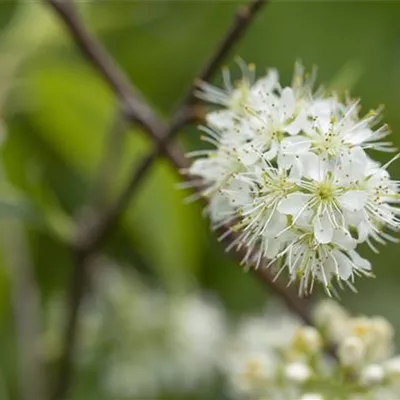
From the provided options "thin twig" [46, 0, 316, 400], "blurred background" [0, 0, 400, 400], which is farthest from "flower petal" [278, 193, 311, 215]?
"blurred background" [0, 0, 400, 400]

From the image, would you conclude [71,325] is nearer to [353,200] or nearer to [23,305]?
[23,305]

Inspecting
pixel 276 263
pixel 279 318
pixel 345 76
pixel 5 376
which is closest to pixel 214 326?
pixel 279 318

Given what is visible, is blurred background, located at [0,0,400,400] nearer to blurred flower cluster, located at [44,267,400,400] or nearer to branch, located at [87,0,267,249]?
blurred flower cluster, located at [44,267,400,400]

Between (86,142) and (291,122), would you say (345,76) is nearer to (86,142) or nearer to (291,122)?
(291,122)

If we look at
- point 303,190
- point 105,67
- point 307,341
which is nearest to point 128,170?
point 105,67

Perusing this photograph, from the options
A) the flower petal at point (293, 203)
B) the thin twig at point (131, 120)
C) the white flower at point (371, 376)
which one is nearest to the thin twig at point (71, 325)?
the thin twig at point (131, 120)

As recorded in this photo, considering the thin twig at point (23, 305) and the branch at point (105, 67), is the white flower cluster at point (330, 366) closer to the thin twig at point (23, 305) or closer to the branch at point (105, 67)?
the branch at point (105, 67)
